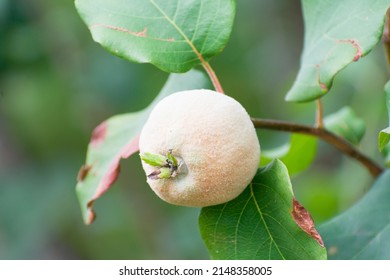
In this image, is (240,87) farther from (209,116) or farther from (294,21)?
(209,116)

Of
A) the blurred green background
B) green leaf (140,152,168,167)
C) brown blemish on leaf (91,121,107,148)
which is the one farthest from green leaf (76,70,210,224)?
the blurred green background

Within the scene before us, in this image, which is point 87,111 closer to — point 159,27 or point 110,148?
point 110,148

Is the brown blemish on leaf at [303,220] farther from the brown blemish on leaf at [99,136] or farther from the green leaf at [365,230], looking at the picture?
the brown blemish on leaf at [99,136]

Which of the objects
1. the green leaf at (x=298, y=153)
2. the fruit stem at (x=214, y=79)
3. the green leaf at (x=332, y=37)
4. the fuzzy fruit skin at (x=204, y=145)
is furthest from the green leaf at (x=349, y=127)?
the fuzzy fruit skin at (x=204, y=145)

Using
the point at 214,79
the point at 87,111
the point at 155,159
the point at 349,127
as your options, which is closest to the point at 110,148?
the point at 214,79

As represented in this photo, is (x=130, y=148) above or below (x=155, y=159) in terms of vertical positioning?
below

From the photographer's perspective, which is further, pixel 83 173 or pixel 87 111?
pixel 87 111
